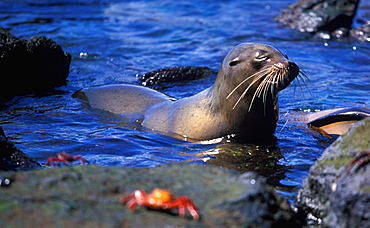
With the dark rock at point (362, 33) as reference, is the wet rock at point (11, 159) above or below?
above

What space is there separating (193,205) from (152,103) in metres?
4.35

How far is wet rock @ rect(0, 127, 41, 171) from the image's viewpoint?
4027 mm

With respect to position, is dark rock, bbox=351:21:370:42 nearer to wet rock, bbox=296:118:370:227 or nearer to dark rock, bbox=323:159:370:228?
wet rock, bbox=296:118:370:227

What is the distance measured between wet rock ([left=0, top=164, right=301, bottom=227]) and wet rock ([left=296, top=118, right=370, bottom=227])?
0.95ft

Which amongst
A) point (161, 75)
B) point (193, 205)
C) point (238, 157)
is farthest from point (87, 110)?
point (193, 205)

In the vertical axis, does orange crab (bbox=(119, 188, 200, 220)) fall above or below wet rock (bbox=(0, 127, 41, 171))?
above

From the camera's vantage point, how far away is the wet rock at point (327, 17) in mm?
12156

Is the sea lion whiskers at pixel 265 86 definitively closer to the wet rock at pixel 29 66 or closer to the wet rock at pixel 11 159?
the wet rock at pixel 11 159

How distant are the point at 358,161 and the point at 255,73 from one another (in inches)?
96.0

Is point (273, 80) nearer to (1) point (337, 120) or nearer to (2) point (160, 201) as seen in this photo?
(1) point (337, 120)

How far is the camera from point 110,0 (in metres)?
16.5

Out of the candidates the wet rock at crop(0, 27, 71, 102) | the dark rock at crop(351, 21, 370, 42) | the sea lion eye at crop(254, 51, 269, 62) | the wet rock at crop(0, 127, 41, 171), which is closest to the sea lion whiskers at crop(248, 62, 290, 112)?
the sea lion eye at crop(254, 51, 269, 62)

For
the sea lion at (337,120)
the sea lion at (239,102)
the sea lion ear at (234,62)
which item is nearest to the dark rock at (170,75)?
the sea lion at (239,102)

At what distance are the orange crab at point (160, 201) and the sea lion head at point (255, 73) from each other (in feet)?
9.12
